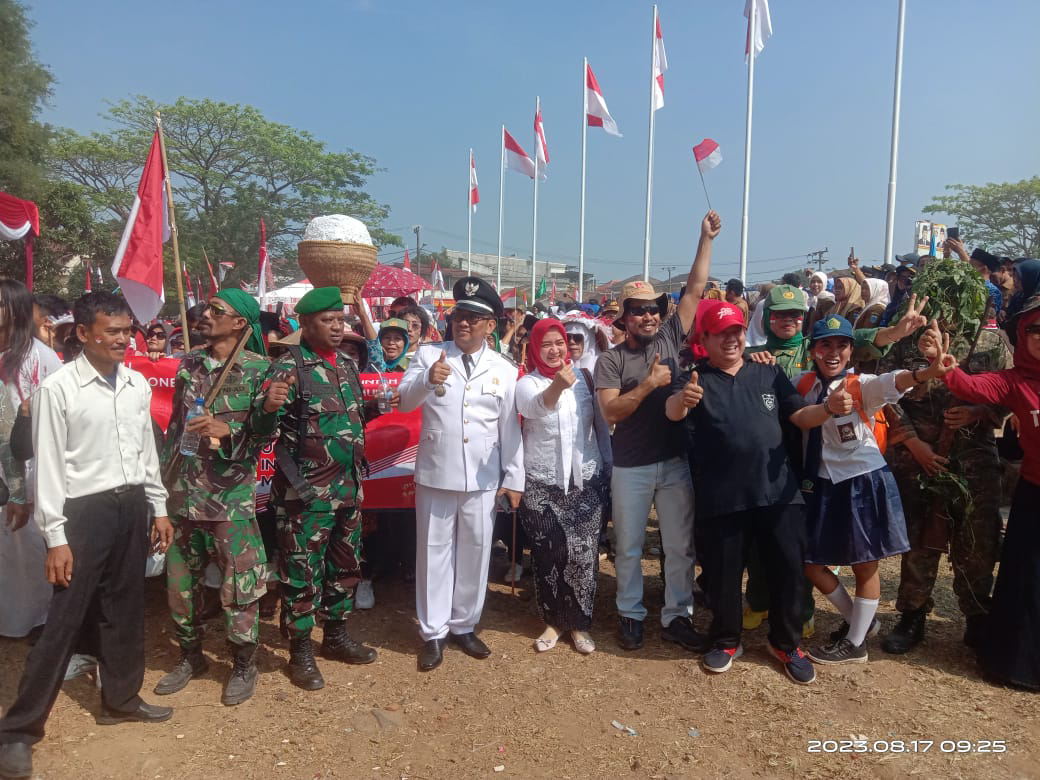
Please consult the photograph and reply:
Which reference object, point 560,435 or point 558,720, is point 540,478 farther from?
point 558,720

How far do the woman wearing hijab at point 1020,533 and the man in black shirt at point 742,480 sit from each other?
87 centimetres

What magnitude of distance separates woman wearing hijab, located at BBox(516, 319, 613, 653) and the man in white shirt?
1.93 metres

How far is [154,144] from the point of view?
16.4ft

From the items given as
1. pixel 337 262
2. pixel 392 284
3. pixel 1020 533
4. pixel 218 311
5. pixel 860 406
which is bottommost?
pixel 1020 533

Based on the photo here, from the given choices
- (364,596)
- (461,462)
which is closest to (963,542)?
(461,462)

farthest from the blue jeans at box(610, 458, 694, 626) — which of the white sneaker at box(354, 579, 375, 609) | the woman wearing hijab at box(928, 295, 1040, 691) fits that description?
the white sneaker at box(354, 579, 375, 609)

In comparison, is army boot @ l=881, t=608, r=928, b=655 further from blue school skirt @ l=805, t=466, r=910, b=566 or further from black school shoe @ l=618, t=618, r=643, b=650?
black school shoe @ l=618, t=618, r=643, b=650

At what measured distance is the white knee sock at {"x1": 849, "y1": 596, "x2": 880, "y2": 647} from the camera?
381 cm

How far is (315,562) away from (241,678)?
2.25 ft

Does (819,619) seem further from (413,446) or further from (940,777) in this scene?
(413,446)

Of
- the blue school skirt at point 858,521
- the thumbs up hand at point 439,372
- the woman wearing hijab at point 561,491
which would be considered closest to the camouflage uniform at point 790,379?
the blue school skirt at point 858,521

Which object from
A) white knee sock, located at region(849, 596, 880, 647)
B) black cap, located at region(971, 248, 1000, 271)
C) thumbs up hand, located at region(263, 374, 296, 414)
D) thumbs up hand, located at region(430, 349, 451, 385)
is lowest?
white knee sock, located at region(849, 596, 880, 647)

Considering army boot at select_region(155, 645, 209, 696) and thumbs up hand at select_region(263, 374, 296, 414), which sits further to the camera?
army boot at select_region(155, 645, 209, 696)

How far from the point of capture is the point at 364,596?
4758 mm
